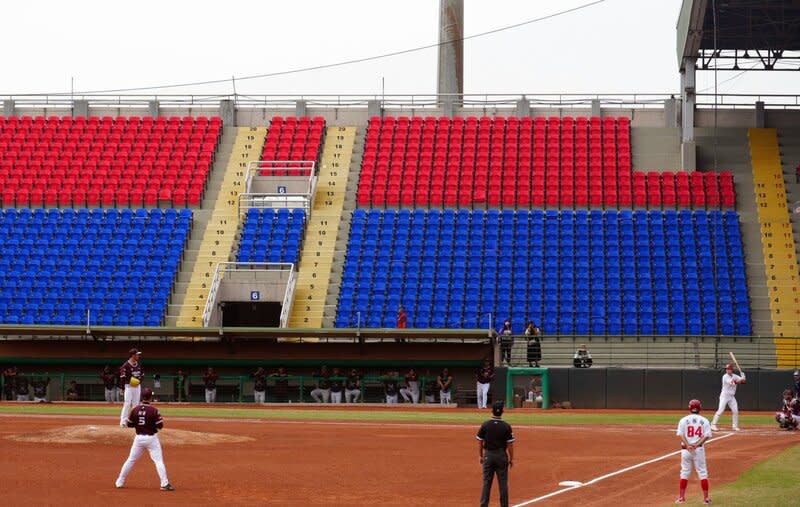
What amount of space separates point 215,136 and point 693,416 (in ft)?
134

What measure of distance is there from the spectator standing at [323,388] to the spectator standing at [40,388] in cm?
976

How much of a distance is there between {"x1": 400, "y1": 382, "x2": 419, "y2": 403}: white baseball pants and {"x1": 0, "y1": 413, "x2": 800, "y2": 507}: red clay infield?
9.58 m

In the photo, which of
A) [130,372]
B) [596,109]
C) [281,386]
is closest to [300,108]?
[596,109]

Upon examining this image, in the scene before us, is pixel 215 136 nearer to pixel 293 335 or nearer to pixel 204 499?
pixel 293 335

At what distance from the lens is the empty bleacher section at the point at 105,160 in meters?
52.5

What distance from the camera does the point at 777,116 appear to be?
5512 centimetres

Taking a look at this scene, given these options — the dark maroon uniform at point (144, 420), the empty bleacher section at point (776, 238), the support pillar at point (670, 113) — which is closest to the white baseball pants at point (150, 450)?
the dark maroon uniform at point (144, 420)

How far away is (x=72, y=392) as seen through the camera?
43375mm

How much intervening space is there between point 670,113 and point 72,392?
29992 millimetres

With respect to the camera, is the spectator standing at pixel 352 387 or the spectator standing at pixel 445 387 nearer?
the spectator standing at pixel 445 387

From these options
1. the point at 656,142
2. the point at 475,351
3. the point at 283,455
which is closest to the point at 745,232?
the point at 656,142

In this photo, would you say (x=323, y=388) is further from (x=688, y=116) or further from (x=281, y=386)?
(x=688, y=116)

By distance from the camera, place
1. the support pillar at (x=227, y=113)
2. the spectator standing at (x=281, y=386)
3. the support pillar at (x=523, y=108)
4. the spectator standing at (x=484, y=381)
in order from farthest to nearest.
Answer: the support pillar at (x=227, y=113) < the support pillar at (x=523, y=108) < the spectator standing at (x=281, y=386) < the spectator standing at (x=484, y=381)

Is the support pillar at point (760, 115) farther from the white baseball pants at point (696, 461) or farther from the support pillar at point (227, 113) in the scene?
the white baseball pants at point (696, 461)
